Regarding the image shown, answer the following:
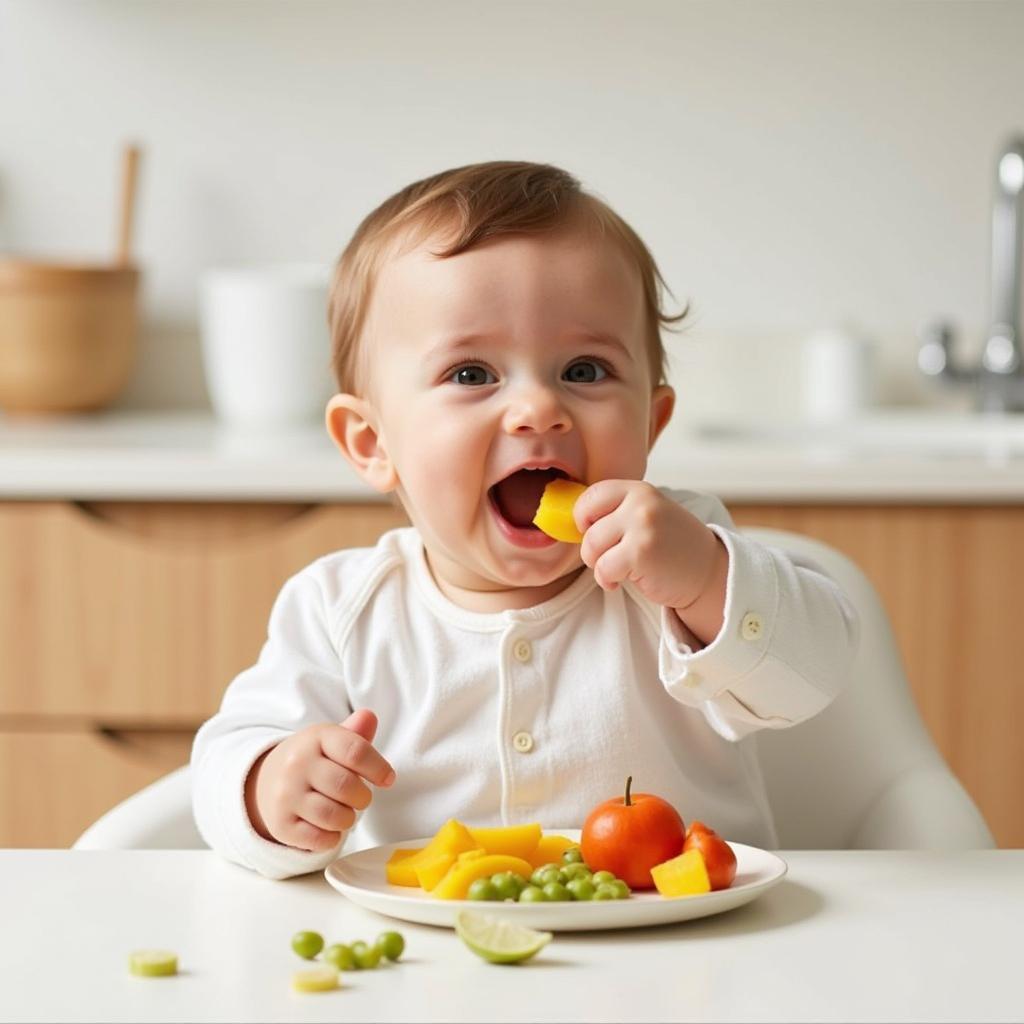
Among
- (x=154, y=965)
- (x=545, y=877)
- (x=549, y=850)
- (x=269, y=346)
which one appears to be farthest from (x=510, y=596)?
(x=269, y=346)

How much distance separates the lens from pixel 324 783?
0.95 metres

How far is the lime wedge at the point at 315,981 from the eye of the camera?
0.71 meters

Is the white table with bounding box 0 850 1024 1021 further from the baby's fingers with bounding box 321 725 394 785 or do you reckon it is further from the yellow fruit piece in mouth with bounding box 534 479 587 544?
the yellow fruit piece in mouth with bounding box 534 479 587 544

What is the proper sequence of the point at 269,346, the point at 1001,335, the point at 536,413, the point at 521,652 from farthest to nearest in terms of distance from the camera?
the point at 1001,335
the point at 269,346
the point at 521,652
the point at 536,413

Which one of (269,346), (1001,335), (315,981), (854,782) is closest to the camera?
(315,981)

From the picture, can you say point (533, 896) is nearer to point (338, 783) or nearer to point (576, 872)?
point (576, 872)

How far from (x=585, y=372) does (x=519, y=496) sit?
93 mm

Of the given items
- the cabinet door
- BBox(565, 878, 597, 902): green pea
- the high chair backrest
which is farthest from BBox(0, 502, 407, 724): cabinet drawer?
BBox(565, 878, 597, 902): green pea

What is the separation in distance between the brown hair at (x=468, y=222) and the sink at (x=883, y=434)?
125cm

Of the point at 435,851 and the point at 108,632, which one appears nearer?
the point at 435,851

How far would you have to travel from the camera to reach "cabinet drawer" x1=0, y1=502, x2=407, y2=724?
6.77 ft

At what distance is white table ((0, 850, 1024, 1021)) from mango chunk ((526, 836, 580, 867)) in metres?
0.11

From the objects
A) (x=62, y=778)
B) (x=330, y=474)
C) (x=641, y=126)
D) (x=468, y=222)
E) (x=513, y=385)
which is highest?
(x=641, y=126)

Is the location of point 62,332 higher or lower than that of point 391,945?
higher
